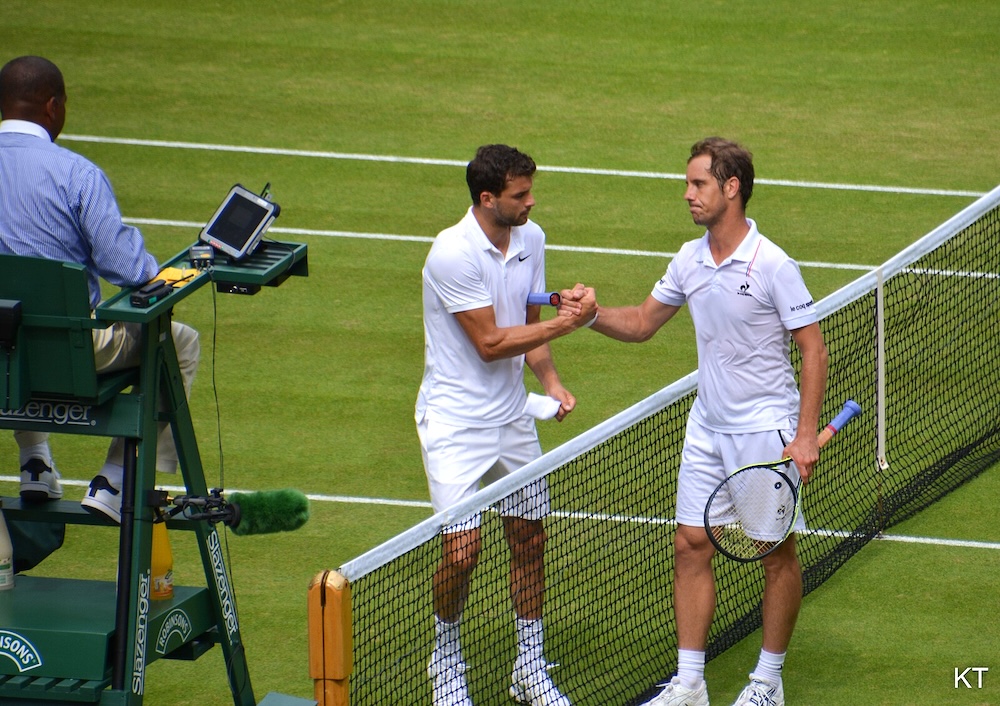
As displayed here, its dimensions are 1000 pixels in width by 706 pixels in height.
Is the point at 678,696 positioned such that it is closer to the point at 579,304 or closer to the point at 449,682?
the point at 449,682

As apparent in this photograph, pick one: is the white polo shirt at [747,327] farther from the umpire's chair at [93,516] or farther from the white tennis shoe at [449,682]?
the umpire's chair at [93,516]

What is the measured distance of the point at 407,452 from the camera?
9.23 meters

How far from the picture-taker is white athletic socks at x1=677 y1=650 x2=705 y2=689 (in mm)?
6230

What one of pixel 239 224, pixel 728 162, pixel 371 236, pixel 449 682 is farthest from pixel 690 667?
pixel 371 236

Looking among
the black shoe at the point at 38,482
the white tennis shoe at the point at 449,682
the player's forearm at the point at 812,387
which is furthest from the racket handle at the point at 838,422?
the black shoe at the point at 38,482

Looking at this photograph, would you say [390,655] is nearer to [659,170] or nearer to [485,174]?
[485,174]

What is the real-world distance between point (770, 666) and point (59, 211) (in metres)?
3.51

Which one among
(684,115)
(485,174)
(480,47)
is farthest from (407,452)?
(480,47)

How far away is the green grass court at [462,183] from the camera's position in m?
7.51

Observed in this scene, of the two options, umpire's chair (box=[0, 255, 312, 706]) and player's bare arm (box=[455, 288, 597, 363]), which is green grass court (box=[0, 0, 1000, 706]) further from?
player's bare arm (box=[455, 288, 597, 363])

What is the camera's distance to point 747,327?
6.00 m

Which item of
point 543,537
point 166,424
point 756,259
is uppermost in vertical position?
point 756,259

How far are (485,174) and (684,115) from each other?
9.57 metres

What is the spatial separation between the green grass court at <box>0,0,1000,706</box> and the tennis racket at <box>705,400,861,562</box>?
39.8 inches
